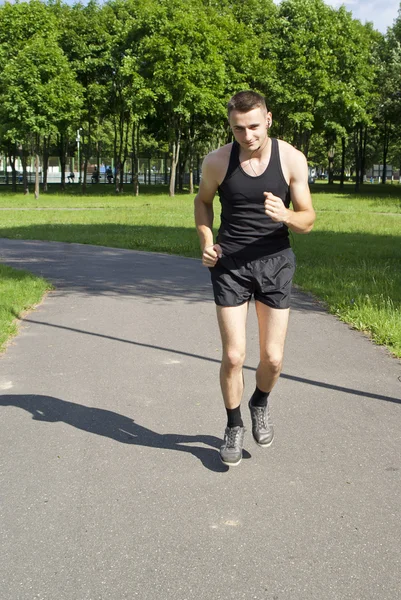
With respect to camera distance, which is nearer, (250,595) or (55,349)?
(250,595)

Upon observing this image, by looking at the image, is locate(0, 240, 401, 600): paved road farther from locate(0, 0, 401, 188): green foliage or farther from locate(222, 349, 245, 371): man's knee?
locate(0, 0, 401, 188): green foliage

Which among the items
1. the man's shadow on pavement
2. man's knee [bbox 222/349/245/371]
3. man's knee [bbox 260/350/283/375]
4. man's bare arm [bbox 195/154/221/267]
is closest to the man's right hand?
man's bare arm [bbox 195/154/221/267]

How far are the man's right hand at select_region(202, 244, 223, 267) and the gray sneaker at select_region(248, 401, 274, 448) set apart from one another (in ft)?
3.28

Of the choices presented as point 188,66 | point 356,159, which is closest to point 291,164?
point 188,66

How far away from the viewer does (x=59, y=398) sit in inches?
224

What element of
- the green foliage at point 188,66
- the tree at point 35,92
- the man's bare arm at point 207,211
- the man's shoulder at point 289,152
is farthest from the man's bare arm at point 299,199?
the green foliage at point 188,66

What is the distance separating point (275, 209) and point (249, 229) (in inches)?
13.2

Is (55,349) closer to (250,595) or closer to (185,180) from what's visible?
(250,595)

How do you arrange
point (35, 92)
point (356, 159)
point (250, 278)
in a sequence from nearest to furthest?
1. point (250, 278)
2. point (35, 92)
3. point (356, 159)

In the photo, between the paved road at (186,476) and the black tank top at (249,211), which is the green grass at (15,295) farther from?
the black tank top at (249,211)

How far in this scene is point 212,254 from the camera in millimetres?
→ 4133

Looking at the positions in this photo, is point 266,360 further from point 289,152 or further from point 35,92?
point 35,92

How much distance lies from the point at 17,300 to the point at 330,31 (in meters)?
45.6

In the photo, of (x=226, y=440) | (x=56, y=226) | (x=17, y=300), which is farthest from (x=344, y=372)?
(x=56, y=226)
